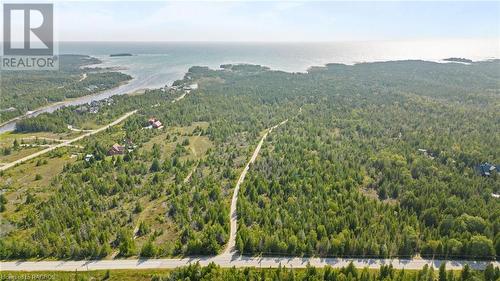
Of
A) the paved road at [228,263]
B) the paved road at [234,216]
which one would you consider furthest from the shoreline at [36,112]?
the paved road at [228,263]

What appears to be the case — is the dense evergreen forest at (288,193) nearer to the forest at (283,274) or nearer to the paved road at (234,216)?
the paved road at (234,216)

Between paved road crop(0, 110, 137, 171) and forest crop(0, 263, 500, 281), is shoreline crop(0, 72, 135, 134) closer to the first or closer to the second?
paved road crop(0, 110, 137, 171)

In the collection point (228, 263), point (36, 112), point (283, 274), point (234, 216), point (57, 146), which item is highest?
point (36, 112)

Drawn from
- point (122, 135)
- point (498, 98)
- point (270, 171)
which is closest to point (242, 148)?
point (270, 171)

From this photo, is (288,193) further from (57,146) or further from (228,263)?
(57,146)

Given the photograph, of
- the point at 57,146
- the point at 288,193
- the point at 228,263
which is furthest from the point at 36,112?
the point at 228,263

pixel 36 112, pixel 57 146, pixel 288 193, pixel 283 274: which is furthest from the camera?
pixel 36 112
